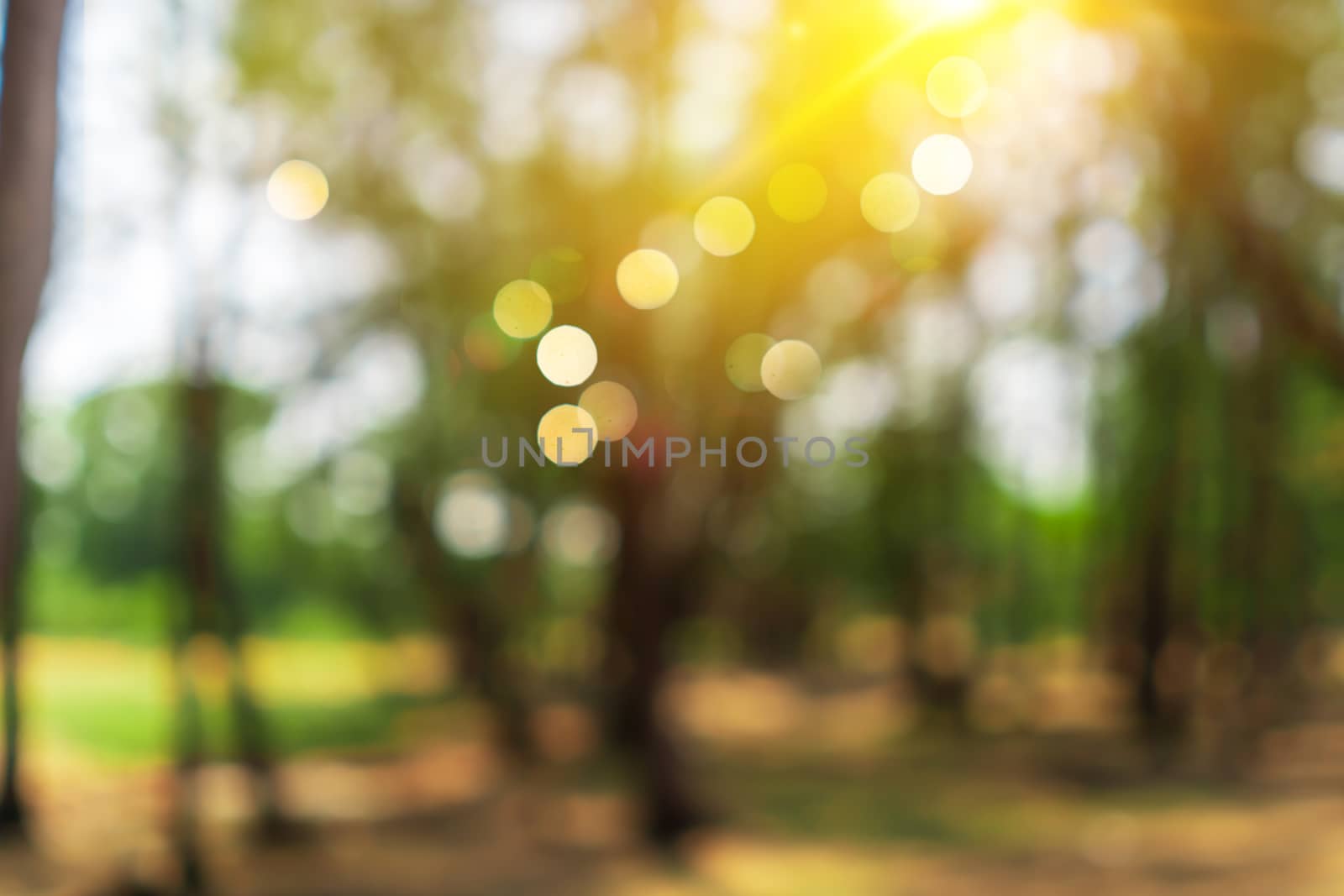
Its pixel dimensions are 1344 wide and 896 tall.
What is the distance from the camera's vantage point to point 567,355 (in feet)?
22.4

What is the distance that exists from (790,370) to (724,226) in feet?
4.30

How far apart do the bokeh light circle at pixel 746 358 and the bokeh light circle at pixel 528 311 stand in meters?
2.14

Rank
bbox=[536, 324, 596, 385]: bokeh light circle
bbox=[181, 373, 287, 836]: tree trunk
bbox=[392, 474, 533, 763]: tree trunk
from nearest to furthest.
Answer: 1. bbox=[536, 324, 596, 385]: bokeh light circle
2. bbox=[181, 373, 287, 836]: tree trunk
3. bbox=[392, 474, 533, 763]: tree trunk

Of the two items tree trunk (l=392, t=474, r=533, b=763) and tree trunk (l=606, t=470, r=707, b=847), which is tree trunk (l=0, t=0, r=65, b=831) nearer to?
tree trunk (l=606, t=470, r=707, b=847)

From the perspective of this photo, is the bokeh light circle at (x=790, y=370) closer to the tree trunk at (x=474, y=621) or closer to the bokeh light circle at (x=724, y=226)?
Result: the bokeh light circle at (x=724, y=226)

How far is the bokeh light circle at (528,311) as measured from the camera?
7.38 metres

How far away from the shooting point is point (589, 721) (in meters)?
15.1

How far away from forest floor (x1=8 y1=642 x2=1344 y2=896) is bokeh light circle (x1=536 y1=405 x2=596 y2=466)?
3.98 metres

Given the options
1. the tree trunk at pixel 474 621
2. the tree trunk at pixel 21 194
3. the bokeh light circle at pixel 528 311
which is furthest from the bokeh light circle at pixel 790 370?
the tree trunk at pixel 21 194

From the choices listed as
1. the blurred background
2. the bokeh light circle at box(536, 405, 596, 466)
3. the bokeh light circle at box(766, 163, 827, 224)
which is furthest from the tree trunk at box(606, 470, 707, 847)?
the bokeh light circle at box(536, 405, 596, 466)

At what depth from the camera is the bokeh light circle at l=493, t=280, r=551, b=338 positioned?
291 inches

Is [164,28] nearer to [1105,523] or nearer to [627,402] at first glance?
[627,402]

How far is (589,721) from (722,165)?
8947mm

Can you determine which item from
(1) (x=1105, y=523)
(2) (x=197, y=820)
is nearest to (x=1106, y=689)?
(1) (x=1105, y=523)
